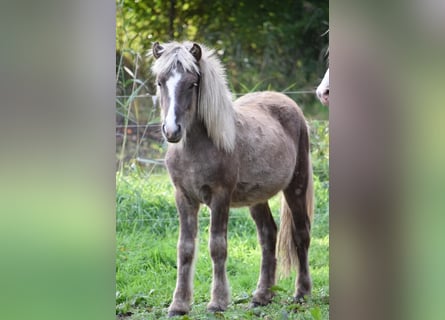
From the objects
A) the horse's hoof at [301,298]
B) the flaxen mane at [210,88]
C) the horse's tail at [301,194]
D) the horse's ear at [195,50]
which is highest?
the horse's ear at [195,50]

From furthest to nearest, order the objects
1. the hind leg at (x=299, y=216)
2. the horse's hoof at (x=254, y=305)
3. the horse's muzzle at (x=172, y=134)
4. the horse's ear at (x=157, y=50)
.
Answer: the hind leg at (x=299, y=216), the horse's hoof at (x=254, y=305), the horse's ear at (x=157, y=50), the horse's muzzle at (x=172, y=134)

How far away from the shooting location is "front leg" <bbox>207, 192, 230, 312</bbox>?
326 cm

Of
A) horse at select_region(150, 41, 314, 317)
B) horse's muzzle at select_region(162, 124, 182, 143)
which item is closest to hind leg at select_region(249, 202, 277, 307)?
horse at select_region(150, 41, 314, 317)

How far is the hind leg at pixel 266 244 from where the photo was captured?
133 inches

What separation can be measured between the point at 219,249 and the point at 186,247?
158 millimetres

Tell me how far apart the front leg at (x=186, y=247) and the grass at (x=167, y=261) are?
1.3 inches

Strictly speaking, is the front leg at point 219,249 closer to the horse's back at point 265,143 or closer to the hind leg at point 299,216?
the horse's back at point 265,143

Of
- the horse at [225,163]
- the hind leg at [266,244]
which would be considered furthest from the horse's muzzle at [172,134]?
the hind leg at [266,244]

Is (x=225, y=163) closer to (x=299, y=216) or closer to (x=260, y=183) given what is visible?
(x=260, y=183)

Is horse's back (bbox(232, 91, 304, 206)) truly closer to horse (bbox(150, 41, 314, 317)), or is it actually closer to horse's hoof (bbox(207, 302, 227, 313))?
horse (bbox(150, 41, 314, 317))
